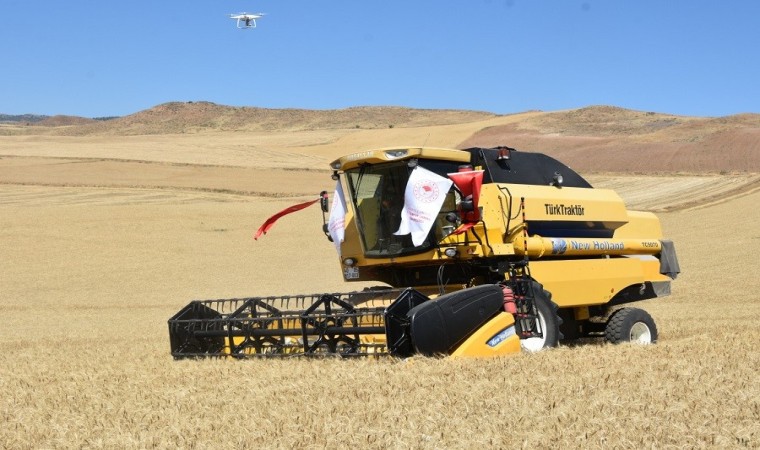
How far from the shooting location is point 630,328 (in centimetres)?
1071

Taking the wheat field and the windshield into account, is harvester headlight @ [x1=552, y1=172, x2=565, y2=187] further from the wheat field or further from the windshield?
the wheat field

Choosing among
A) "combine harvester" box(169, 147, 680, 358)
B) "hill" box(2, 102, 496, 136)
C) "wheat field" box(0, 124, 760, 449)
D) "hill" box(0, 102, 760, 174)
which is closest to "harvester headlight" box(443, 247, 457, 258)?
"combine harvester" box(169, 147, 680, 358)

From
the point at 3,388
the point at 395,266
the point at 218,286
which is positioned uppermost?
the point at 395,266

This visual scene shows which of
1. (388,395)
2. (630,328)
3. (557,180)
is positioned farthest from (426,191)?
(630,328)

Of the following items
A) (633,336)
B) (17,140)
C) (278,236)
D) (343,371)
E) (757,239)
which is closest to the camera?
(343,371)

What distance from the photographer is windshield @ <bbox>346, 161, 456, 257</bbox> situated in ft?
31.3

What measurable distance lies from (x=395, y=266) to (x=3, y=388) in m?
4.38

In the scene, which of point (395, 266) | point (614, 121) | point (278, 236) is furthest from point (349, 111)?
point (395, 266)

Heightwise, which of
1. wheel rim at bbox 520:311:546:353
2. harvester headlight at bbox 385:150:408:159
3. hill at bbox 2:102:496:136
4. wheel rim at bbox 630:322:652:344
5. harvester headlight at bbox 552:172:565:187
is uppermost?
hill at bbox 2:102:496:136

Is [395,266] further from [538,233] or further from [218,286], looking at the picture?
[218,286]

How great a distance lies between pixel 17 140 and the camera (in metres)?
63.9

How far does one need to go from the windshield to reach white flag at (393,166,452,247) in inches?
9.3

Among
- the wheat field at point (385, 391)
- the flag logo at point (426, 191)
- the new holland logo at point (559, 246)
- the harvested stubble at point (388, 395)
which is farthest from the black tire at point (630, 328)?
the flag logo at point (426, 191)

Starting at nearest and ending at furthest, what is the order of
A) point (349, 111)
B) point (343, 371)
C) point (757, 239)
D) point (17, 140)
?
point (343, 371) < point (757, 239) < point (17, 140) < point (349, 111)
